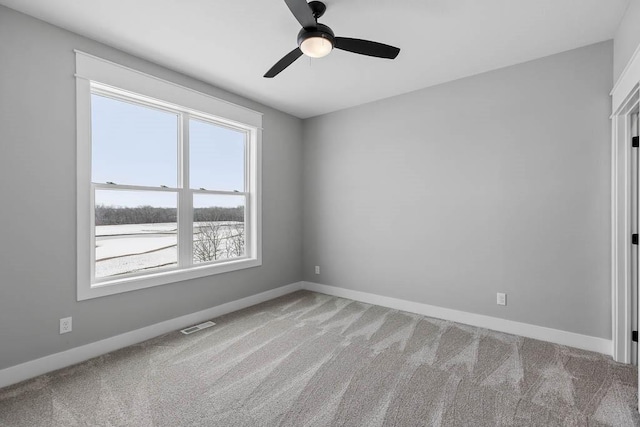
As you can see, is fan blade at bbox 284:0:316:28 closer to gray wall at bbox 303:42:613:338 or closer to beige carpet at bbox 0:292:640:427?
gray wall at bbox 303:42:613:338

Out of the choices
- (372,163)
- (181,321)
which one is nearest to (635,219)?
(372,163)

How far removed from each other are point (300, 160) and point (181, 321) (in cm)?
273

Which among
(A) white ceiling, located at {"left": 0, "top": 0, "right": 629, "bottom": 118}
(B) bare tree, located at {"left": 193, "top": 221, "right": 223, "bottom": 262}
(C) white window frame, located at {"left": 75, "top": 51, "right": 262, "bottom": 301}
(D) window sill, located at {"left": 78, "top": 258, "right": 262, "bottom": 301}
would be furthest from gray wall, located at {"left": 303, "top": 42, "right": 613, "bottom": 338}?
(B) bare tree, located at {"left": 193, "top": 221, "right": 223, "bottom": 262}

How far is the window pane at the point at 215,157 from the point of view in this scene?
3.38m

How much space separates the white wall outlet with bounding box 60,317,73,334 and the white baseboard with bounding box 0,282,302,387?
0.16 metres

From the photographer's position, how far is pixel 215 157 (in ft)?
11.8

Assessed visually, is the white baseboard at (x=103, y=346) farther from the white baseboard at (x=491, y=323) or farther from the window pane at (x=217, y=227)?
the white baseboard at (x=491, y=323)

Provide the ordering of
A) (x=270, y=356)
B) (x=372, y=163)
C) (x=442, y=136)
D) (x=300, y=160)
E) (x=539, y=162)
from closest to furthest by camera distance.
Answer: (x=270, y=356) < (x=539, y=162) < (x=442, y=136) < (x=372, y=163) < (x=300, y=160)

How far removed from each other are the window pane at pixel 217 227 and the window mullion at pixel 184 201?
9 cm

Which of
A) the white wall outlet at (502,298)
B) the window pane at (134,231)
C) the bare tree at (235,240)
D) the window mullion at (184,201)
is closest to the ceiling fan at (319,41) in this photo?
the window mullion at (184,201)

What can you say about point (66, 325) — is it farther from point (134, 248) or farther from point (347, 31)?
point (347, 31)

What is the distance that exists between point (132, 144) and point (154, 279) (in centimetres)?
133

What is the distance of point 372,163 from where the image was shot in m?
3.92

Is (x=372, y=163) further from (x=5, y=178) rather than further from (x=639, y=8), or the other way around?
(x=5, y=178)
